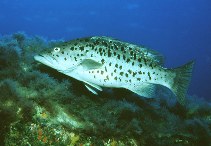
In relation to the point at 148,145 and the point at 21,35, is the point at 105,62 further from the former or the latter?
the point at 21,35

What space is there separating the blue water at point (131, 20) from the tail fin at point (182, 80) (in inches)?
3191

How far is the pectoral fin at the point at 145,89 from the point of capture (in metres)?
4.97

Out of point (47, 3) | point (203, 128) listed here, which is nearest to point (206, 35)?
point (47, 3)

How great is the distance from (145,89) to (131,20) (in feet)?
317

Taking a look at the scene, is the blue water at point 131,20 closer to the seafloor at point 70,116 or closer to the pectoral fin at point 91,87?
the seafloor at point 70,116

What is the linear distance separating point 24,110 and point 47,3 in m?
102

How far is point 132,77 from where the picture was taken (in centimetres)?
487

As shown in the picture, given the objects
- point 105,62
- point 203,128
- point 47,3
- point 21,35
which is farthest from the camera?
point 47,3

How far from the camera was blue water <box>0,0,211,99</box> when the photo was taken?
92.9 m

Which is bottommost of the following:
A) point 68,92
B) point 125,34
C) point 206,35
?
point 68,92

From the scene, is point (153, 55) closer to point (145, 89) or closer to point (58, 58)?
point (145, 89)

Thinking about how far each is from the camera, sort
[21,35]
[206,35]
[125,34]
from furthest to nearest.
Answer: [206,35]
[125,34]
[21,35]

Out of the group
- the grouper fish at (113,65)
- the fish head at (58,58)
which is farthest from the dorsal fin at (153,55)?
the fish head at (58,58)

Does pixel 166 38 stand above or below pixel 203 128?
above
